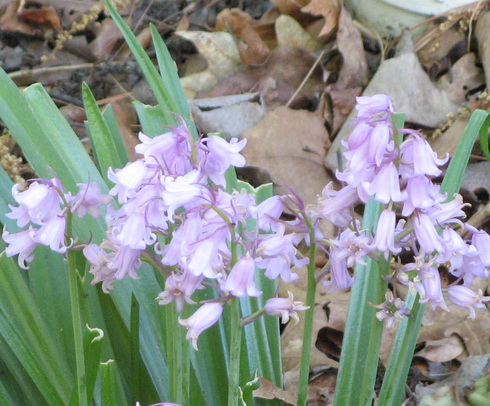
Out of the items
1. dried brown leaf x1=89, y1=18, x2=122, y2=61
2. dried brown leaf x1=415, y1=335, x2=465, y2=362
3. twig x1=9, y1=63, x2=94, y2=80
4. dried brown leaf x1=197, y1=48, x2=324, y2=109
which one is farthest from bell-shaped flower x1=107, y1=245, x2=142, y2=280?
dried brown leaf x1=89, y1=18, x2=122, y2=61

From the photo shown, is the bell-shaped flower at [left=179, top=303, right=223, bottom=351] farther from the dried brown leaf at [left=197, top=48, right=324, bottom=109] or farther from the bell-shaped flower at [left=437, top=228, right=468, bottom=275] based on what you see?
the dried brown leaf at [left=197, top=48, right=324, bottom=109]

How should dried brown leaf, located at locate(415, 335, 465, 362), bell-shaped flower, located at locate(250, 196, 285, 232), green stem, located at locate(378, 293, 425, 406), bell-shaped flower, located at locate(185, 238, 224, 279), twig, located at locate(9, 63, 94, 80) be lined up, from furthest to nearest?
twig, located at locate(9, 63, 94, 80) → dried brown leaf, located at locate(415, 335, 465, 362) → green stem, located at locate(378, 293, 425, 406) → bell-shaped flower, located at locate(250, 196, 285, 232) → bell-shaped flower, located at locate(185, 238, 224, 279)

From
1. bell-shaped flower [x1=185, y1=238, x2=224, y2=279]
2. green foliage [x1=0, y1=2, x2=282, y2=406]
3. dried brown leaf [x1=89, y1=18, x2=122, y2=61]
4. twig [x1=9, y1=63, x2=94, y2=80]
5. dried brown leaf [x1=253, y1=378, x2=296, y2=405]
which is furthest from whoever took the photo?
dried brown leaf [x1=89, y1=18, x2=122, y2=61]

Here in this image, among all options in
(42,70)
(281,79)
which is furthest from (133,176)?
(42,70)

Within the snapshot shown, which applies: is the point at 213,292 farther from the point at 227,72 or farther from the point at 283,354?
the point at 227,72

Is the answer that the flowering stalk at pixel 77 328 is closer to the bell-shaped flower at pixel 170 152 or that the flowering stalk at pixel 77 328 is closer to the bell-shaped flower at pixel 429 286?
the bell-shaped flower at pixel 170 152

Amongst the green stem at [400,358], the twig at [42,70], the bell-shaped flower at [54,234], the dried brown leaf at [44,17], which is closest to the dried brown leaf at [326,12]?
the twig at [42,70]
